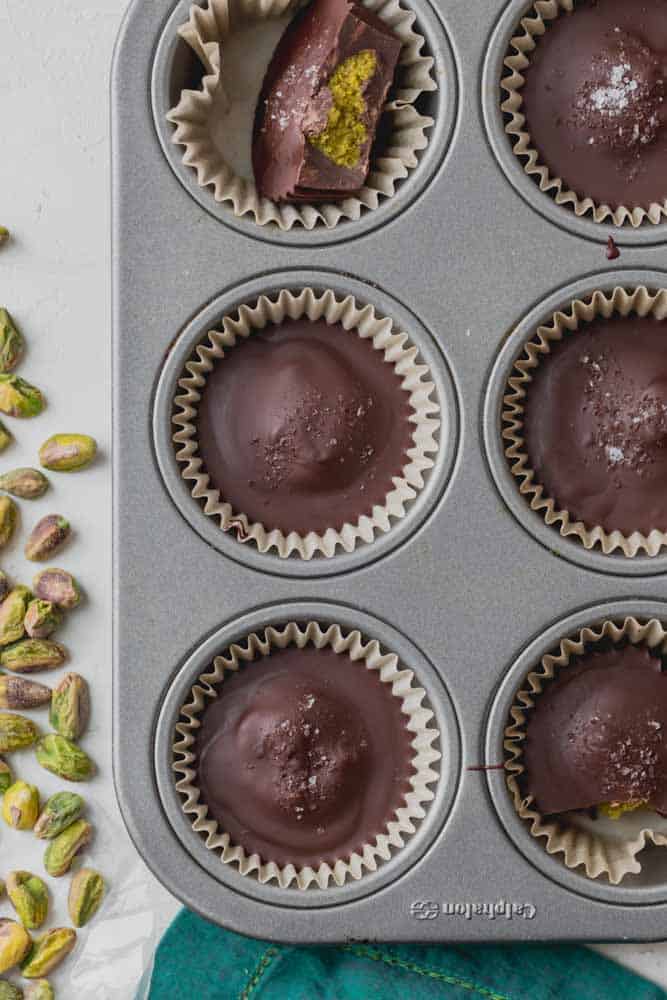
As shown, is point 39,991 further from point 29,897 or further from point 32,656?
point 32,656

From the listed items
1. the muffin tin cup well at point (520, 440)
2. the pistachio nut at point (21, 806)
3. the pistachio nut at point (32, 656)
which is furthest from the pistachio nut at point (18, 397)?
the muffin tin cup well at point (520, 440)

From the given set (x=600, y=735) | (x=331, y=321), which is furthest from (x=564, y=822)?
(x=331, y=321)

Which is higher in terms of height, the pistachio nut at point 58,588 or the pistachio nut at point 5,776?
the pistachio nut at point 58,588

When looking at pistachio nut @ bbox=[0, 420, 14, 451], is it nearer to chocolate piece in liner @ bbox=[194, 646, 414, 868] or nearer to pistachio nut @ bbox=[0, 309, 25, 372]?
pistachio nut @ bbox=[0, 309, 25, 372]

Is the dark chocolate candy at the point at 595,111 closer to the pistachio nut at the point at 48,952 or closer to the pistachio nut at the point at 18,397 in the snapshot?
the pistachio nut at the point at 18,397

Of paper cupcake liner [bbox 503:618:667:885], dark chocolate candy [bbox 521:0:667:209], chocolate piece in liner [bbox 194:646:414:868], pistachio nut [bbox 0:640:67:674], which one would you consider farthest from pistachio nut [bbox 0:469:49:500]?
dark chocolate candy [bbox 521:0:667:209]
